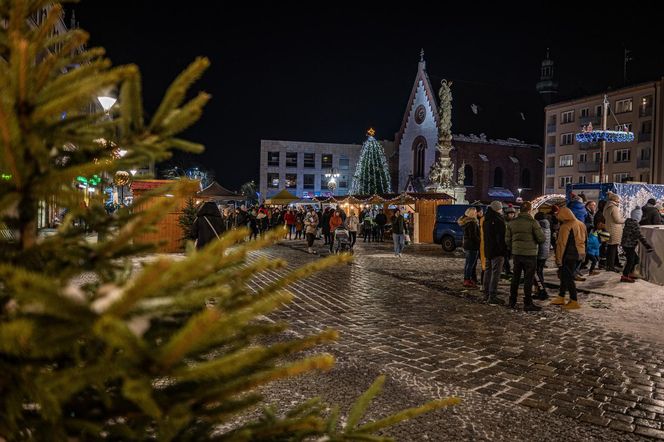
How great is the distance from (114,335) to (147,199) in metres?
0.62

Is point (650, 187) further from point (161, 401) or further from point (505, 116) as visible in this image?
point (505, 116)

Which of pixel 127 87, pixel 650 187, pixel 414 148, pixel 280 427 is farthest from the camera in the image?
pixel 414 148

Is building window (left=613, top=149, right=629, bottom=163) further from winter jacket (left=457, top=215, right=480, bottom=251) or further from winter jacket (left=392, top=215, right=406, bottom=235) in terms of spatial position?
winter jacket (left=457, top=215, right=480, bottom=251)

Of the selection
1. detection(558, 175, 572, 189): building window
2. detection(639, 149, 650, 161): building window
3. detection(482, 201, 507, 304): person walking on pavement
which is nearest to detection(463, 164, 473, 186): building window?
detection(558, 175, 572, 189): building window

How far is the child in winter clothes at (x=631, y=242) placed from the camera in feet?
38.5

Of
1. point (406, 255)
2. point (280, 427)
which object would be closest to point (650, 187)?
point (406, 255)

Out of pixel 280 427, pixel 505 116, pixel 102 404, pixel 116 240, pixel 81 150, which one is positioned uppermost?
pixel 505 116

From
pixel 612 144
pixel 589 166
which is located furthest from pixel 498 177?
pixel 612 144

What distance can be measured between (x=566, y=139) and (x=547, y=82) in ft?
75.6

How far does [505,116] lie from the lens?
6119 centimetres

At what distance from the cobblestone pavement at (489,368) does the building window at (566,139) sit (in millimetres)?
52881

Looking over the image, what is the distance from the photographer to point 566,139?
187ft

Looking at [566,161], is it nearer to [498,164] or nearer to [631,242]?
[498,164]

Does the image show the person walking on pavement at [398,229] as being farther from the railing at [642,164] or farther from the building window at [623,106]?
the building window at [623,106]
